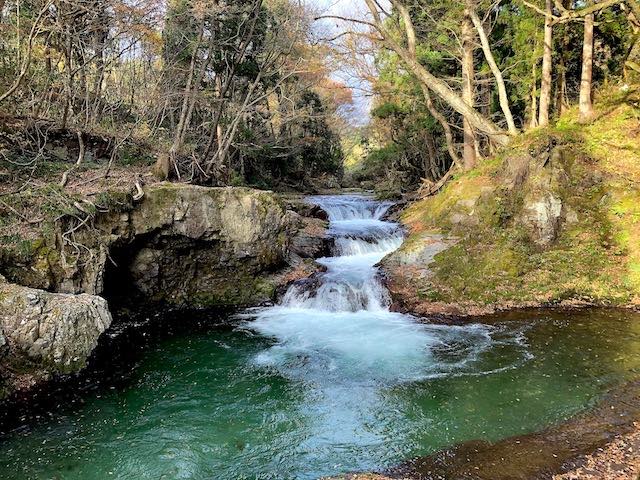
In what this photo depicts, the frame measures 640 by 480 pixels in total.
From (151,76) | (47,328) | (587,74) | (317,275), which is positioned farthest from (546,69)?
(151,76)

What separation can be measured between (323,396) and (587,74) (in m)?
11.4

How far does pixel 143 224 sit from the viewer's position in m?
10.1

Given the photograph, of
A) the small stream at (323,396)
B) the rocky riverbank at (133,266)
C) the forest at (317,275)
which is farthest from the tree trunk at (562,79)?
the rocky riverbank at (133,266)

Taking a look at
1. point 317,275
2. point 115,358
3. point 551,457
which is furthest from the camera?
point 317,275

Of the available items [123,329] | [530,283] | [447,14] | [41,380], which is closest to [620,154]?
[530,283]

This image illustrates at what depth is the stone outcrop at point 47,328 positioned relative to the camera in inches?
256

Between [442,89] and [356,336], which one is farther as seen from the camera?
[442,89]

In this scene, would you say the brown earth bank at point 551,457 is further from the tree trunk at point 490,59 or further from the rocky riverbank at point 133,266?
the tree trunk at point 490,59

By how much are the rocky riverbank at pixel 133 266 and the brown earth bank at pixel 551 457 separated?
16.3 ft

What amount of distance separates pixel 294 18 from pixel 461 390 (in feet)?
47.9

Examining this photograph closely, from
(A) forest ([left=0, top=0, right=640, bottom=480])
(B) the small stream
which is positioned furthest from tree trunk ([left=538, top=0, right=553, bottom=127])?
(B) the small stream

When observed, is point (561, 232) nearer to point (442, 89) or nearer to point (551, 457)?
point (442, 89)

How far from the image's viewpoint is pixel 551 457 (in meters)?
4.90

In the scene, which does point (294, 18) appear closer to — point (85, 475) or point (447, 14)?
point (447, 14)
